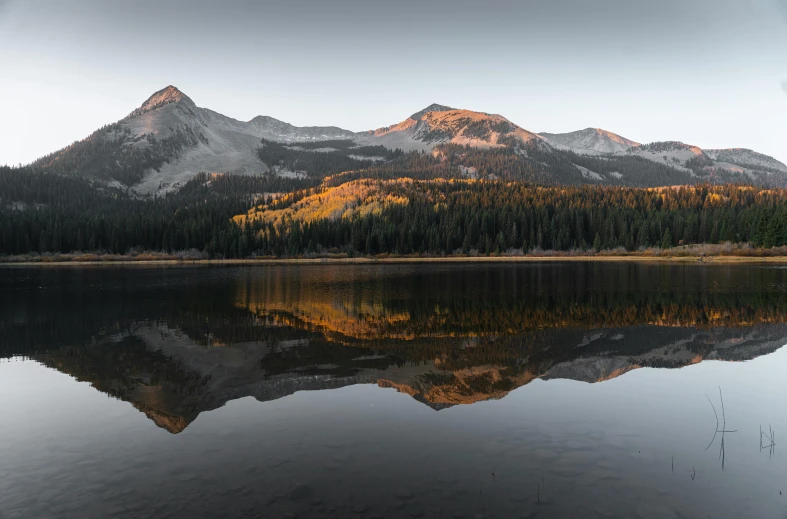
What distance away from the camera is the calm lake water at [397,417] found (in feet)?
33.8

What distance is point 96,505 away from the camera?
1011cm

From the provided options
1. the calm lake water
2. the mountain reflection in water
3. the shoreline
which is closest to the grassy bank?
the shoreline

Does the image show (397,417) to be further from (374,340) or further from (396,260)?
(396,260)

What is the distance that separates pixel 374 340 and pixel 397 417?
12.0 m

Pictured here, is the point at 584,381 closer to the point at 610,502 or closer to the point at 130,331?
the point at 610,502

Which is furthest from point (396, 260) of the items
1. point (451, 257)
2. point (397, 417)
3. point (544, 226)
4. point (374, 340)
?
point (397, 417)

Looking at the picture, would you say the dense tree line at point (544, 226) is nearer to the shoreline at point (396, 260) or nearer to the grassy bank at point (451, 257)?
the grassy bank at point (451, 257)

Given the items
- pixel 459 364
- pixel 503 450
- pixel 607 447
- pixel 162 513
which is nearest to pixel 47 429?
pixel 162 513

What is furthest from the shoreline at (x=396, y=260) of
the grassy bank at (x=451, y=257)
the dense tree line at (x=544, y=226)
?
the dense tree line at (x=544, y=226)

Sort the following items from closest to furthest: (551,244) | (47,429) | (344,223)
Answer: (47,429) → (551,244) → (344,223)

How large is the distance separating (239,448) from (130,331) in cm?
2227

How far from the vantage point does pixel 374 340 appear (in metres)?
27.4

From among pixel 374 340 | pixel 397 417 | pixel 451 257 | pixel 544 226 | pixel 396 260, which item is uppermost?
pixel 544 226

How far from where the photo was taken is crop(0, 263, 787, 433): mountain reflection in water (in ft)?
63.6
